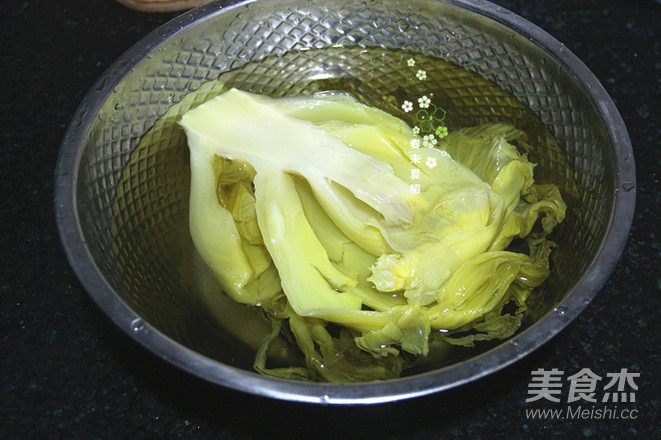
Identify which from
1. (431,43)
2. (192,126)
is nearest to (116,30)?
(192,126)

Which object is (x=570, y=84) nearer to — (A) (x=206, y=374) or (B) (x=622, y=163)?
(B) (x=622, y=163)

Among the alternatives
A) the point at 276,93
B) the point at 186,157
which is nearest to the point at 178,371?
the point at 186,157

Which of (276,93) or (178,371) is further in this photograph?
(276,93)

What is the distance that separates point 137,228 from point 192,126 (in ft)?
0.44

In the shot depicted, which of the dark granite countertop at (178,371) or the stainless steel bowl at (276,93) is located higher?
the stainless steel bowl at (276,93)

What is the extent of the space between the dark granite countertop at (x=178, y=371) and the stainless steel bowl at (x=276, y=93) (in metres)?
0.09

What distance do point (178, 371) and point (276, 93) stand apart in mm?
381

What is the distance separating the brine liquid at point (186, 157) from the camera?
78 cm

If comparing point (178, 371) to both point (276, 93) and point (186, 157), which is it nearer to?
point (186, 157)

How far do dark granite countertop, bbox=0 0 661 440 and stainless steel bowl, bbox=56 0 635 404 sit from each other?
9 cm

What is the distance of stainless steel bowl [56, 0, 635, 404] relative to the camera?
639 millimetres

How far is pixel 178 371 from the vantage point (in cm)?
82

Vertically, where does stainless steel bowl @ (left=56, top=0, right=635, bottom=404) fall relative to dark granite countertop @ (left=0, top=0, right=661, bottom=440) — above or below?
above

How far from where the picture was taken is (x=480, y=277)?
75 cm
